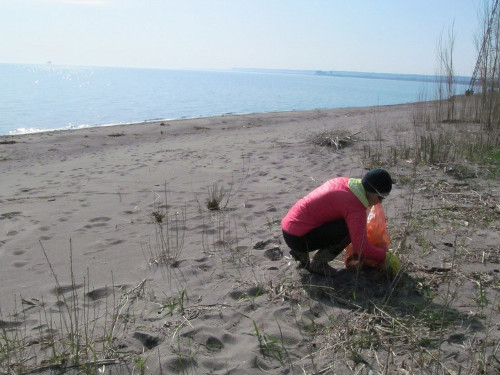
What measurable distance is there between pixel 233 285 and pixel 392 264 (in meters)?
1.07

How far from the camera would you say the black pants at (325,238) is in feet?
9.69

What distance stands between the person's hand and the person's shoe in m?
0.57

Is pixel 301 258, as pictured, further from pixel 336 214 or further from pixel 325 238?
pixel 336 214

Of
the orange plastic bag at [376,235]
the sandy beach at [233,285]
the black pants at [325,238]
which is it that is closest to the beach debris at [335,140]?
the sandy beach at [233,285]

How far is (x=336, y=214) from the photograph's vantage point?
9.55 feet

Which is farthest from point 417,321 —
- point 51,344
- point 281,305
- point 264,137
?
point 264,137

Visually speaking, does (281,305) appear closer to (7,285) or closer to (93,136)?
(7,285)

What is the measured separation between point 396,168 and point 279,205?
204 centimetres

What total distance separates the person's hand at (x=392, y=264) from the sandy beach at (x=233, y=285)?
0.08 m

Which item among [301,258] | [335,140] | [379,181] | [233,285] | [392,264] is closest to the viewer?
[379,181]

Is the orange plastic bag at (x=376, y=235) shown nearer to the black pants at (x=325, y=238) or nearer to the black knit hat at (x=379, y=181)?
the black pants at (x=325, y=238)

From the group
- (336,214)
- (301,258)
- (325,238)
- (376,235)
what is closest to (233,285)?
(301,258)

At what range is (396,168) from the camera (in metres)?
5.88

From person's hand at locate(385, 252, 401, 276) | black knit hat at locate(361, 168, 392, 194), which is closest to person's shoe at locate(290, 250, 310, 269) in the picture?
person's hand at locate(385, 252, 401, 276)
